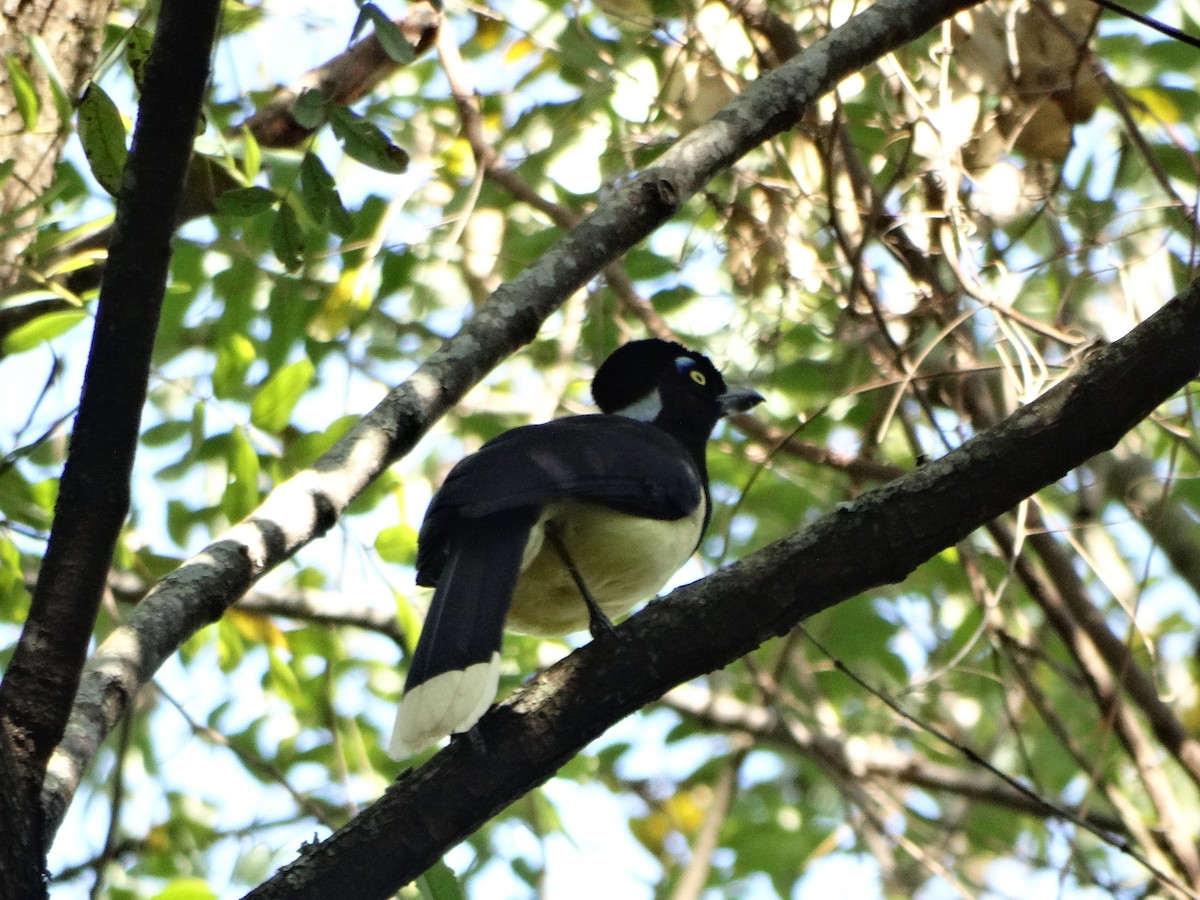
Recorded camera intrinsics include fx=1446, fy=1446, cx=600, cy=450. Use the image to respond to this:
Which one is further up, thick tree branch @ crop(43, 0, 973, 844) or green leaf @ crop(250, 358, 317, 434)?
green leaf @ crop(250, 358, 317, 434)

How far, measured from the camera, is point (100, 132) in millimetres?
2844

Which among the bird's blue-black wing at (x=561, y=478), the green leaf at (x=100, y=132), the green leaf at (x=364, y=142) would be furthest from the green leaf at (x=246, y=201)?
the bird's blue-black wing at (x=561, y=478)

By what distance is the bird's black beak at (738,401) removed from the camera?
5.05 m

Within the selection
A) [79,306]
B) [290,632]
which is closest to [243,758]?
[290,632]

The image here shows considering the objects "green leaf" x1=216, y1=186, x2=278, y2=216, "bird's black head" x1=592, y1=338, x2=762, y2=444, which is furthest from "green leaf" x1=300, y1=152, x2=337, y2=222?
"bird's black head" x1=592, y1=338, x2=762, y2=444

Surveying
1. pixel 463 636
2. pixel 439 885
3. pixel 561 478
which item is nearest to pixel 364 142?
pixel 561 478

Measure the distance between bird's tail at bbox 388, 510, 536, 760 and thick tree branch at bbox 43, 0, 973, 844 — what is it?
14.9 inches

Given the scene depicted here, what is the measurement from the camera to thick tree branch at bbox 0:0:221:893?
7.53 ft

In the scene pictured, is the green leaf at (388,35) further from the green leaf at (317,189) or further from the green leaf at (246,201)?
the green leaf at (246,201)

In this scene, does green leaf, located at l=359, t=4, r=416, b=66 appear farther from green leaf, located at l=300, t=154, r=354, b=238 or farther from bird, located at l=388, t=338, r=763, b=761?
bird, located at l=388, t=338, r=763, b=761

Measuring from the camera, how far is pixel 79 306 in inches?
151

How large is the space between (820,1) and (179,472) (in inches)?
103

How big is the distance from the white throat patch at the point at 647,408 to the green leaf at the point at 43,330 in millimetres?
2021

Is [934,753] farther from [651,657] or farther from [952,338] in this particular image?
[651,657]
